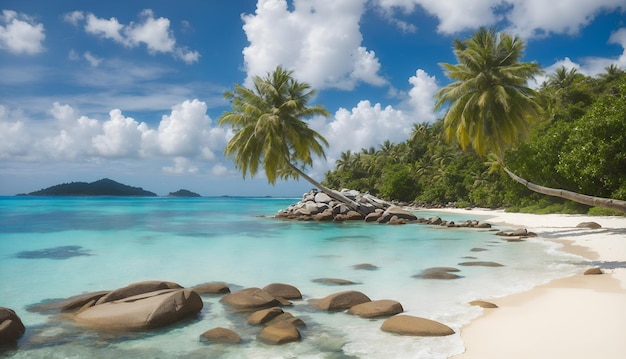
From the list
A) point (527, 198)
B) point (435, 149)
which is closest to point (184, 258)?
point (527, 198)

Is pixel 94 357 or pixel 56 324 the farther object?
pixel 56 324

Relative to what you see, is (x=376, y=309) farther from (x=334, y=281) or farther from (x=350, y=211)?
(x=350, y=211)

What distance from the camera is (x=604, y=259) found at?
38.2ft

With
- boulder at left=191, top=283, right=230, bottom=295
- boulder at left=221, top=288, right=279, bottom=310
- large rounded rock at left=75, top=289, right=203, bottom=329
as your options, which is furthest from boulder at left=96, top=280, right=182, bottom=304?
boulder at left=221, top=288, right=279, bottom=310

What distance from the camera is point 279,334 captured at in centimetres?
567

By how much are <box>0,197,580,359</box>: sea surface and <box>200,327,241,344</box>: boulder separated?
5.2 inches

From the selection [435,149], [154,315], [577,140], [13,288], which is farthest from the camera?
[435,149]

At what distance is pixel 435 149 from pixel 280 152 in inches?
1769

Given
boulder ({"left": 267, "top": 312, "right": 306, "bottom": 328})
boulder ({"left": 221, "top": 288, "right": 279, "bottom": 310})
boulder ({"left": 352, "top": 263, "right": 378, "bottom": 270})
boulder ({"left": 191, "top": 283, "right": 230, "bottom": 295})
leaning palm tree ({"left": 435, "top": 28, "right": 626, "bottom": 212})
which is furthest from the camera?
leaning palm tree ({"left": 435, "top": 28, "right": 626, "bottom": 212})

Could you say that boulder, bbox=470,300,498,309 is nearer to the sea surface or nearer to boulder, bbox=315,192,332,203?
the sea surface

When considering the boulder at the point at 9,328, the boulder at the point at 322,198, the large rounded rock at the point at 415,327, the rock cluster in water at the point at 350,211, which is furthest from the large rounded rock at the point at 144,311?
the boulder at the point at 322,198

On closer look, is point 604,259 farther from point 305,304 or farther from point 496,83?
point 496,83

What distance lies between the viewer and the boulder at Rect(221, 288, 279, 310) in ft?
24.3

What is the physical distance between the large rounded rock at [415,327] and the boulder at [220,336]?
2.12 m
